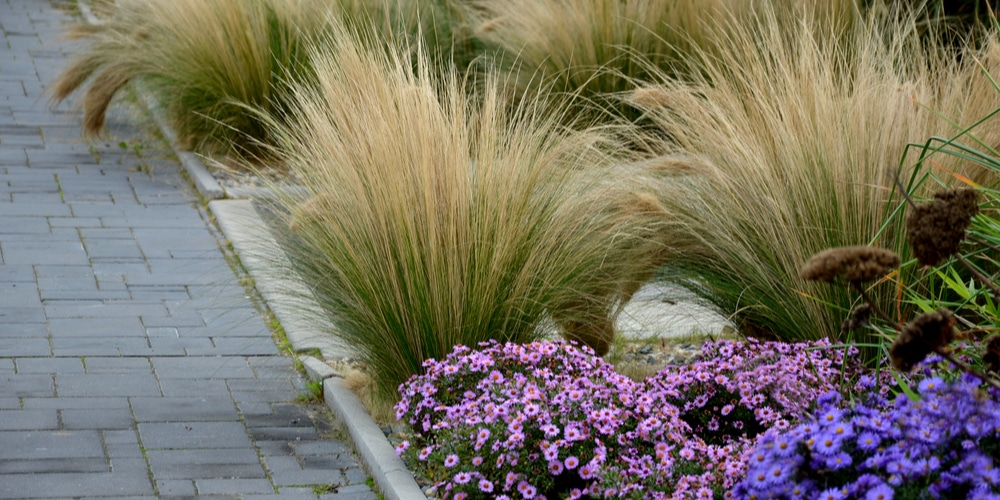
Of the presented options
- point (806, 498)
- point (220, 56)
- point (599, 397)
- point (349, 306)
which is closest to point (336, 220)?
point (349, 306)

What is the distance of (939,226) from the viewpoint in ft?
7.97

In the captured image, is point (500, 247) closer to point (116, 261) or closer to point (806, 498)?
point (806, 498)

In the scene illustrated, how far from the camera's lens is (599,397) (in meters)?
3.52

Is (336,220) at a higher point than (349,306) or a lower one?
higher

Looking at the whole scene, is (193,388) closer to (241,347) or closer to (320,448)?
(241,347)

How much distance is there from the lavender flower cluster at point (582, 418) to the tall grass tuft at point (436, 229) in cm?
21

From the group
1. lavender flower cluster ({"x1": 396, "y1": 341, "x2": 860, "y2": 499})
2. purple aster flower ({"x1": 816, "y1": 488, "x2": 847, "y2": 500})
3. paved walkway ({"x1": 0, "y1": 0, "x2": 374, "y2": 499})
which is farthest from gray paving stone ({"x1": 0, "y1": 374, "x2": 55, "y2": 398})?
purple aster flower ({"x1": 816, "y1": 488, "x2": 847, "y2": 500})

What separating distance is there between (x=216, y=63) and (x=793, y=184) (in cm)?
435

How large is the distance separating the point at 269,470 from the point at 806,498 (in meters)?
1.78

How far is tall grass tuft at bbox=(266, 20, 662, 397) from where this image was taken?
3.94m

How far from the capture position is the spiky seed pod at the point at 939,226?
240 cm

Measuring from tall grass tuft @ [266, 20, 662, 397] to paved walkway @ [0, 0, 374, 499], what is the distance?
49cm

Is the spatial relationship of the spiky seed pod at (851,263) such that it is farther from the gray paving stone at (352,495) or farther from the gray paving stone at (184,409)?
the gray paving stone at (184,409)

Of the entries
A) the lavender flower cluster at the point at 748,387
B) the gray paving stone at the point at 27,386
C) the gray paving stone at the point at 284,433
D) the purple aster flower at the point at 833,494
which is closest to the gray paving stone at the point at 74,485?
the gray paving stone at the point at 284,433
